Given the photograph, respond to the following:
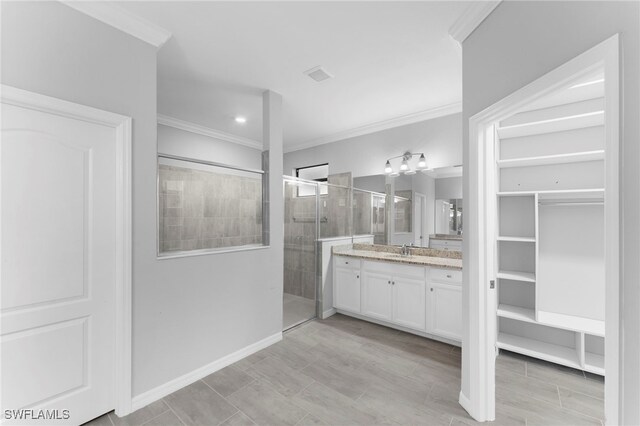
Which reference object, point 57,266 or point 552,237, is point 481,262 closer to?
point 552,237

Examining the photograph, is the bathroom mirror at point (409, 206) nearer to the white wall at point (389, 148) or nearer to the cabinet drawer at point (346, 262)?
the white wall at point (389, 148)

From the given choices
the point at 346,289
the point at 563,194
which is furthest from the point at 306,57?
the point at 346,289

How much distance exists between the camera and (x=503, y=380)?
224 cm

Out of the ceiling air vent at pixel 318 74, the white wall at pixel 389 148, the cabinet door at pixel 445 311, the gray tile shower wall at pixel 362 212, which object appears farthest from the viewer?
the gray tile shower wall at pixel 362 212

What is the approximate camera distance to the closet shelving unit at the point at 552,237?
7.32 feet

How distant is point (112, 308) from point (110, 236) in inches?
19.5

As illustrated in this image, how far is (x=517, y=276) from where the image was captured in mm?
2408

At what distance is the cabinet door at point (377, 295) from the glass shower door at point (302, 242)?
A: 0.73 metres

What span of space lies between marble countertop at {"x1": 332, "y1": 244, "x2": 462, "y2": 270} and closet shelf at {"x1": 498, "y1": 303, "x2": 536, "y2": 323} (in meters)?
0.51

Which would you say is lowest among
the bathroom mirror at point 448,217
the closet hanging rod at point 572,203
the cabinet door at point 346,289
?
the cabinet door at point 346,289

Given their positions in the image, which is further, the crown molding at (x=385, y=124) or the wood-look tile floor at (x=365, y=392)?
the crown molding at (x=385, y=124)

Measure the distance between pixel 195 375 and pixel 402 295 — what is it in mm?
2239

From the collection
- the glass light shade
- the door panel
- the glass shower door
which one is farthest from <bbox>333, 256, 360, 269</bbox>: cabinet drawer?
the door panel

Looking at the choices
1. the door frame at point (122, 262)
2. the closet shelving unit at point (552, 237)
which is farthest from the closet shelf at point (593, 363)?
the door frame at point (122, 262)
